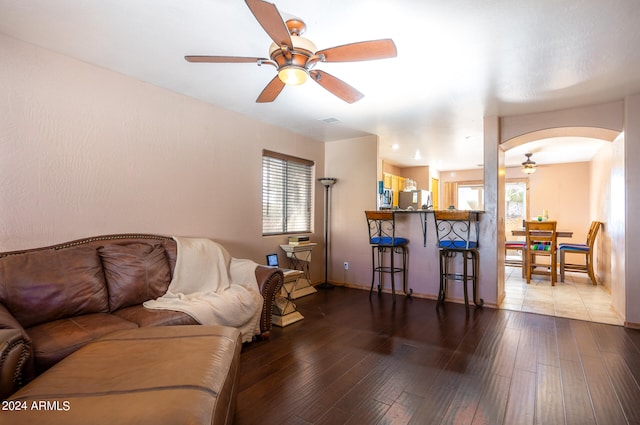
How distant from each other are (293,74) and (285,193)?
2.82 meters

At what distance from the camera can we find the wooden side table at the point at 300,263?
4.55m

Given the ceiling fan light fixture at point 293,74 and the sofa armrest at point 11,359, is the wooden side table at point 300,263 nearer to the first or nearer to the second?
the ceiling fan light fixture at point 293,74

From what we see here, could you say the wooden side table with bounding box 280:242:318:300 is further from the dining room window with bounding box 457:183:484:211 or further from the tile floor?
the dining room window with bounding box 457:183:484:211

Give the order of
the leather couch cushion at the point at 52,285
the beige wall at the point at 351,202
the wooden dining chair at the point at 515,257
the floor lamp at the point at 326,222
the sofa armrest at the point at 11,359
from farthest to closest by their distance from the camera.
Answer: the wooden dining chair at the point at 515,257
the floor lamp at the point at 326,222
the beige wall at the point at 351,202
the leather couch cushion at the point at 52,285
the sofa armrest at the point at 11,359

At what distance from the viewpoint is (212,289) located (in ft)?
9.75

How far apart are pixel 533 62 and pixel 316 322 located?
3128 mm

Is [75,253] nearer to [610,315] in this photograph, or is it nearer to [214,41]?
[214,41]

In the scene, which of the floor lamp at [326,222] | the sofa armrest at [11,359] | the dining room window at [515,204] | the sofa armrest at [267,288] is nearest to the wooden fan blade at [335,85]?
the sofa armrest at [267,288]

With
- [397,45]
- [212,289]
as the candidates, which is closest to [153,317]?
[212,289]

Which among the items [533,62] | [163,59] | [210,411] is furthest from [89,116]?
[533,62]

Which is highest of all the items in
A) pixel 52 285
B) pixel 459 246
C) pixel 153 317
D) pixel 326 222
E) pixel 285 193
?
pixel 285 193

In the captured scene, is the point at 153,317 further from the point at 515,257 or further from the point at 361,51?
the point at 515,257

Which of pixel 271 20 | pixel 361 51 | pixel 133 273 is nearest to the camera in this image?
pixel 271 20

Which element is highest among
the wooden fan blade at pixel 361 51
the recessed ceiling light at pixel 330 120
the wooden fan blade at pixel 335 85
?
the recessed ceiling light at pixel 330 120
